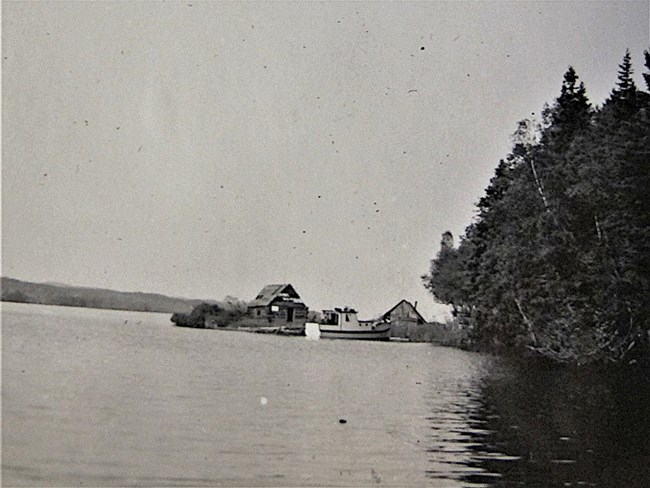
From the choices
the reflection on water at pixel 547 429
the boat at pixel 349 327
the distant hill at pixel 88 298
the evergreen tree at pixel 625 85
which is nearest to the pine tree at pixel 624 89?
the evergreen tree at pixel 625 85

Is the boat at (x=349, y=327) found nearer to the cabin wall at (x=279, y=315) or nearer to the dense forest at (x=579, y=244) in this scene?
the cabin wall at (x=279, y=315)

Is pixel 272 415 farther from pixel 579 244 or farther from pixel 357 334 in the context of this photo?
pixel 579 244

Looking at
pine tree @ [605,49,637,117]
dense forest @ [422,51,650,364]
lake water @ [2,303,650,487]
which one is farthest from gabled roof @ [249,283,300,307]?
pine tree @ [605,49,637,117]

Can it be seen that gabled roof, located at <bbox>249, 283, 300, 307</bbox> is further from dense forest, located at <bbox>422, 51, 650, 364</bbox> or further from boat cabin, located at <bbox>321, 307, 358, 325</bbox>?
dense forest, located at <bbox>422, 51, 650, 364</bbox>

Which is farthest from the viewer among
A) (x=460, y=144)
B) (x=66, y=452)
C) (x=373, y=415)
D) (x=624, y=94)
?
(x=624, y=94)

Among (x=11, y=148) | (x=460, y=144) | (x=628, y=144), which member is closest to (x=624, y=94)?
(x=628, y=144)

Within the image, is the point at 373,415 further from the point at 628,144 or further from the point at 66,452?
the point at 628,144
